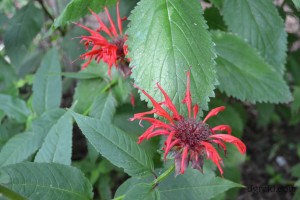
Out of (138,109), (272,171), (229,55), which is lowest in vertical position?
(272,171)

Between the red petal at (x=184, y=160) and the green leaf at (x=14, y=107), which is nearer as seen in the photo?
the red petal at (x=184, y=160)

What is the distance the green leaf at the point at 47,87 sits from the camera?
47.2 inches

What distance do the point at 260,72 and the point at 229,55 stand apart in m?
0.09

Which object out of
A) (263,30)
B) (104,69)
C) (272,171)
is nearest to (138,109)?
(104,69)

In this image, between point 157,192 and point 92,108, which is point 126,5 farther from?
→ point 157,192

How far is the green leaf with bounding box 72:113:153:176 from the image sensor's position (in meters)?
0.77

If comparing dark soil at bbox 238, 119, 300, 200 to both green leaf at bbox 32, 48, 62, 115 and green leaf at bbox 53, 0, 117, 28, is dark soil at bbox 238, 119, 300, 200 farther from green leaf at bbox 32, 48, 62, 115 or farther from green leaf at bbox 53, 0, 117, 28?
green leaf at bbox 53, 0, 117, 28

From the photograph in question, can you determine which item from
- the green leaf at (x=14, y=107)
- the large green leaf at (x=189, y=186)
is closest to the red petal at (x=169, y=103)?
the large green leaf at (x=189, y=186)

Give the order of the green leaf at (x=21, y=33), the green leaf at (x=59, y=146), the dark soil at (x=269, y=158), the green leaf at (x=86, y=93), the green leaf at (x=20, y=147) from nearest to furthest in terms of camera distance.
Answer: the green leaf at (x=59, y=146)
the green leaf at (x=20, y=147)
the green leaf at (x=86, y=93)
the green leaf at (x=21, y=33)
the dark soil at (x=269, y=158)

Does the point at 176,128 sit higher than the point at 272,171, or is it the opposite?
the point at 176,128

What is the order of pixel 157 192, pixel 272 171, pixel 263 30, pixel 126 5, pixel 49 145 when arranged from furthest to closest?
1. pixel 272 171
2. pixel 126 5
3. pixel 263 30
4. pixel 49 145
5. pixel 157 192

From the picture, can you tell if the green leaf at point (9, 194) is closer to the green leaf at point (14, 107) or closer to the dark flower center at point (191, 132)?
the dark flower center at point (191, 132)

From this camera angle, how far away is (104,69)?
4.03ft

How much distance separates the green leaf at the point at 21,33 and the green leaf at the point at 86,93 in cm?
43
